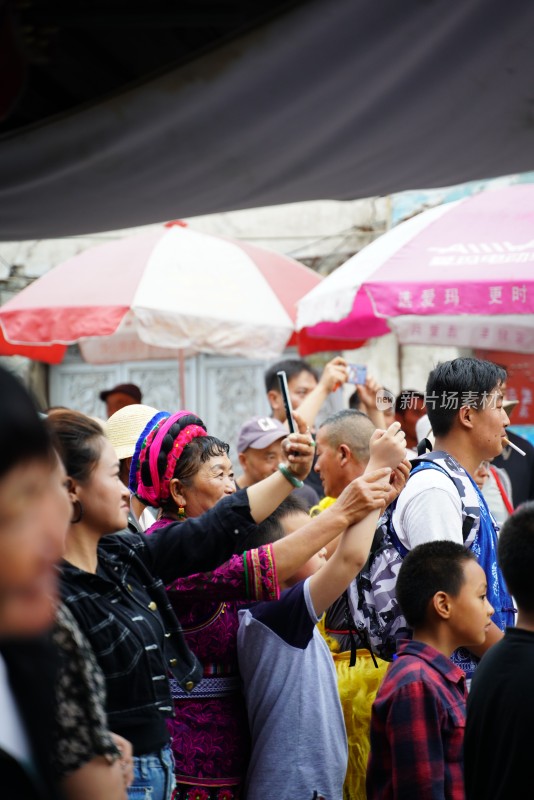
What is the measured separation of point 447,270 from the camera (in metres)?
4.89

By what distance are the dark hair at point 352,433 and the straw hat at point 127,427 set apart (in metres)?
0.98

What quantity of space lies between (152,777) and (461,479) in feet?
5.01

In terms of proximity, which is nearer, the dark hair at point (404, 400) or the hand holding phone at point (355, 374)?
the hand holding phone at point (355, 374)

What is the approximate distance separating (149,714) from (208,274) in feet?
15.1

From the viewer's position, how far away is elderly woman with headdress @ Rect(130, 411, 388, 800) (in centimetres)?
278

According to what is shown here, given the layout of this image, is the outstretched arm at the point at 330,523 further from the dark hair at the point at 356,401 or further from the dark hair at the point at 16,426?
the dark hair at the point at 356,401

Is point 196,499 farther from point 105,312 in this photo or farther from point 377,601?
point 105,312

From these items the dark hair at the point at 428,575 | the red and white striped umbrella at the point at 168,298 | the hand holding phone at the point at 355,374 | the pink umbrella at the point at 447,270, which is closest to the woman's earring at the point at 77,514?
the dark hair at the point at 428,575

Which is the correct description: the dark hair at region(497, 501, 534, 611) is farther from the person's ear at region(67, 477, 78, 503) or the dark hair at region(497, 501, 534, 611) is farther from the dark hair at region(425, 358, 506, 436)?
the person's ear at region(67, 477, 78, 503)

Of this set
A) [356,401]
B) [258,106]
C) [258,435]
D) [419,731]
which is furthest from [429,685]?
[356,401]

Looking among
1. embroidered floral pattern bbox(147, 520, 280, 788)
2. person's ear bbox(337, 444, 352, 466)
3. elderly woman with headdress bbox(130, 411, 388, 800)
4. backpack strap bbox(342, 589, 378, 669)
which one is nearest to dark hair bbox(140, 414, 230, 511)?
elderly woman with headdress bbox(130, 411, 388, 800)

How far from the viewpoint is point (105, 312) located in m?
5.99

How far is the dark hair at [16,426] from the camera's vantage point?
87 cm

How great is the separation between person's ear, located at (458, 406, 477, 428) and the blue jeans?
5.46 feet
